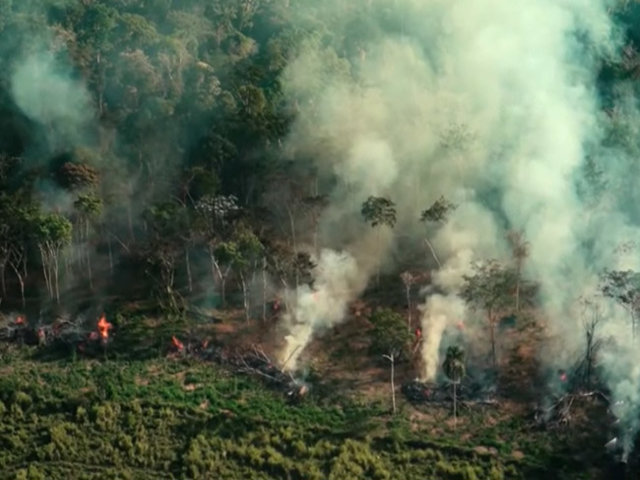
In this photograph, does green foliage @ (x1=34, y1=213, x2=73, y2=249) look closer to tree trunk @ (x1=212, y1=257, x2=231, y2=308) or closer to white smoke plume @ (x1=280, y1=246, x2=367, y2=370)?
tree trunk @ (x1=212, y1=257, x2=231, y2=308)

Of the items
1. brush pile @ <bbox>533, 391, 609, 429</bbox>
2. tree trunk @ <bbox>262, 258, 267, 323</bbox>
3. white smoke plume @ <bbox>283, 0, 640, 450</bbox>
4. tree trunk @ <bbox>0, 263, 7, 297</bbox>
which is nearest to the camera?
brush pile @ <bbox>533, 391, 609, 429</bbox>

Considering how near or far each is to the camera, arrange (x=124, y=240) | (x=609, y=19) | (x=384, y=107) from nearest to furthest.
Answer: (x=124, y=240)
(x=384, y=107)
(x=609, y=19)

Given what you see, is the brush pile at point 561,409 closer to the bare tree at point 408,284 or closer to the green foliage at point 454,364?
the green foliage at point 454,364

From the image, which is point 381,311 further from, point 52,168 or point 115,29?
point 115,29

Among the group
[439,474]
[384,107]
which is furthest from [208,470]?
[384,107]

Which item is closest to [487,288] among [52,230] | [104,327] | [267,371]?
[267,371]

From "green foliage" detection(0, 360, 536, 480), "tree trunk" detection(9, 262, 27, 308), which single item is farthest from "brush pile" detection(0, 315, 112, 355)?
"tree trunk" detection(9, 262, 27, 308)
